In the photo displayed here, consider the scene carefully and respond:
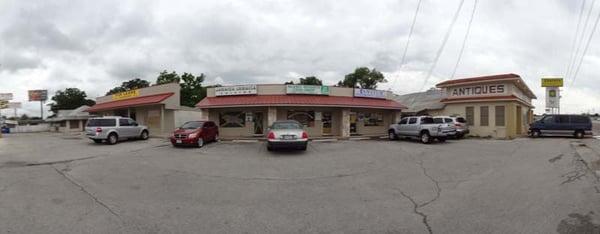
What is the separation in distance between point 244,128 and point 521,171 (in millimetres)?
17388

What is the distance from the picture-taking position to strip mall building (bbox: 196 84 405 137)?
22.1m

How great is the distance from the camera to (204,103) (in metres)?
22.6

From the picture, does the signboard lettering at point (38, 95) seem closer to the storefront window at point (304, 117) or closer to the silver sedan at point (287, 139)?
the storefront window at point (304, 117)

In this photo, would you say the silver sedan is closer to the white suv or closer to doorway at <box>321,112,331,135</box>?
doorway at <box>321,112,331,135</box>

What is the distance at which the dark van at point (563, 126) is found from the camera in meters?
23.0

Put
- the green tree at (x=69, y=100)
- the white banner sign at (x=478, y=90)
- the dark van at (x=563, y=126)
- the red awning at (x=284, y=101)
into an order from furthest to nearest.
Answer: the green tree at (x=69, y=100) → the white banner sign at (x=478, y=90) → the dark van at (x=563, y=126) → the red awning at (x=284, y=101)

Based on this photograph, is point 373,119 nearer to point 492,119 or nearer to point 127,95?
point 492,119

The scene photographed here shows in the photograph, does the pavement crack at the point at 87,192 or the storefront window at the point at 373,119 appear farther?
the storefront window at the point at 373,119

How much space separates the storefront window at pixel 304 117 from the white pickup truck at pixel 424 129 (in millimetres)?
5952

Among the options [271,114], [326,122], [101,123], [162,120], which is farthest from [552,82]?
[101,123]

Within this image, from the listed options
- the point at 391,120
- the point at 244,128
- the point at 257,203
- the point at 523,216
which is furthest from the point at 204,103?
the point at 523,216

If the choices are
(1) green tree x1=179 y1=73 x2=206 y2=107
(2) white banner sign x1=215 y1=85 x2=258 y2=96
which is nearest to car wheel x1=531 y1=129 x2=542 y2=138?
(2) white banner sign x1=215 y1=85 x2=258 y2=96

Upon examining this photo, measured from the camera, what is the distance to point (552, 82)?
32.4 metres

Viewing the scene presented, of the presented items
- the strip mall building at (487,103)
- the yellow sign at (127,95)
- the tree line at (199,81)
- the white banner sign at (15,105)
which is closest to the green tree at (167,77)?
the tree line at (199,81)
